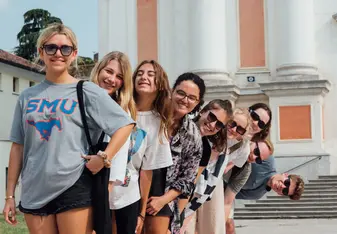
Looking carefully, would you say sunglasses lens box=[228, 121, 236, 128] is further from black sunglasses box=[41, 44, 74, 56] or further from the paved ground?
the paved ground

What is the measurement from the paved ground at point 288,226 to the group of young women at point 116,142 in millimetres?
6711

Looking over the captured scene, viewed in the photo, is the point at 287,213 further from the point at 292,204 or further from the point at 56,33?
the point at 56,33

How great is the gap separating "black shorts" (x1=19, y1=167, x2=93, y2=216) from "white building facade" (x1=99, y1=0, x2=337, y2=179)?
14193mm

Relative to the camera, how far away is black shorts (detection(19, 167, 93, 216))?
3371 mm

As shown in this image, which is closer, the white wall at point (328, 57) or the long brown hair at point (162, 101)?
the long brown hair at point (162, 101)

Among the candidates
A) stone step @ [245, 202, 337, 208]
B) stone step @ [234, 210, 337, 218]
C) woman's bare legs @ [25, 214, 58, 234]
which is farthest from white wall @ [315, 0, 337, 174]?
woman's bare legs @ [25, 214, 58, 234]

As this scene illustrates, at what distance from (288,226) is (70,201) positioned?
10091mm

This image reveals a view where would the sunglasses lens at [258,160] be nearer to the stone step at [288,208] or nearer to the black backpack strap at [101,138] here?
the black backpack strap at [101,138]

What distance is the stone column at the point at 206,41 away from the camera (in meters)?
19.0

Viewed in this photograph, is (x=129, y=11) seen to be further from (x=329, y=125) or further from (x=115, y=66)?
(x=115, y=66)

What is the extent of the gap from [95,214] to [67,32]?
976mm

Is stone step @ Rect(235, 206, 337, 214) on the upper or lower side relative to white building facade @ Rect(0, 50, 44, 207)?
lower

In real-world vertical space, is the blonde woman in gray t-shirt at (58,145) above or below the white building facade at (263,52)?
below

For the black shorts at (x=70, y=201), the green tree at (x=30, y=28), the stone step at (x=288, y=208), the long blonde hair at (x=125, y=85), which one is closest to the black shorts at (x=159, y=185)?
the long blonde hair at (x=125, y=85)
